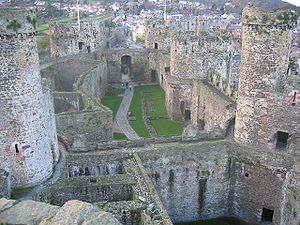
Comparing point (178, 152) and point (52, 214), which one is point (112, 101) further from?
point (52, 214)

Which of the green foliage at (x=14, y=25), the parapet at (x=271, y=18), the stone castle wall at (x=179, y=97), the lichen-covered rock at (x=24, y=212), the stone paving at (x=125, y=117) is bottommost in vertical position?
the stone paving at (x=125, y=117)

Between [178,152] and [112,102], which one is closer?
[178,152]

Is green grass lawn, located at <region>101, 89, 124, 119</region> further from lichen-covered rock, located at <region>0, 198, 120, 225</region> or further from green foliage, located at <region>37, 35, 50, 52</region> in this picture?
lichen-covered rock, located at <region>0, 198, 120, 225</region>

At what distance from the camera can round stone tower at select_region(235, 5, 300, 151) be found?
52.3 ft

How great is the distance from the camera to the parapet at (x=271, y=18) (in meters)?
15.7

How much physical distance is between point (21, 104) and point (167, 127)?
17.6m

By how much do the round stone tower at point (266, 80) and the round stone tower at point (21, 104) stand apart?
965 cm

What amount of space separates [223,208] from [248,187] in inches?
80.1

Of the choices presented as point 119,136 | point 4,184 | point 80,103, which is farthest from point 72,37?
point 4,184

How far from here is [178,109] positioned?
3067cm

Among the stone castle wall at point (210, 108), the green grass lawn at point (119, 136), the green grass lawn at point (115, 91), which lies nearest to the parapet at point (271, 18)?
the stone castle wall at point (210, 108)

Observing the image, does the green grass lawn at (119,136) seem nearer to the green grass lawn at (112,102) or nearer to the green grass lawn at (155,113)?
the green grass lawn at (155,113)

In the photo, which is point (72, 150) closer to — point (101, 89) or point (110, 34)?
point (101, 89)

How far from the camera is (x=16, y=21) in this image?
12398 millimetres
